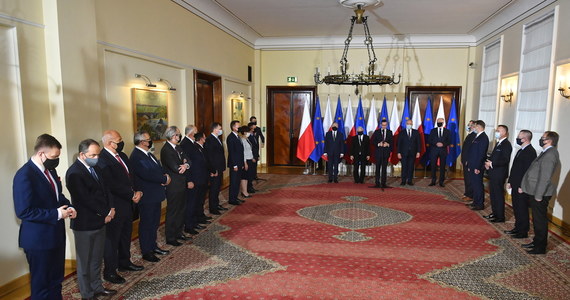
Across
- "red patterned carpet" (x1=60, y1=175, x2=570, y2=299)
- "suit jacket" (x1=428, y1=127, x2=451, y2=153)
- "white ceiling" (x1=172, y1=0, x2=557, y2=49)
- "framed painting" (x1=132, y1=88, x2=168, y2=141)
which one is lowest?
"red patterned carpet" (x1=60, y1=175, x2=570, y2=299)

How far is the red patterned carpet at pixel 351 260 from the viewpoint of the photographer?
3.66 m

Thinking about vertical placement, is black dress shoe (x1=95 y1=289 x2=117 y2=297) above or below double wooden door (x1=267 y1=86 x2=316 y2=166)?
below

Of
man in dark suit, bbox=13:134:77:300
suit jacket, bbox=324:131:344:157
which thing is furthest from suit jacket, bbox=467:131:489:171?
man in dark suit, bbox=13:134:77:300

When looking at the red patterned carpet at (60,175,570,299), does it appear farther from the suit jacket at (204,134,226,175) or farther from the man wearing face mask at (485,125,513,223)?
the suit jacket at (204,134,226,175)

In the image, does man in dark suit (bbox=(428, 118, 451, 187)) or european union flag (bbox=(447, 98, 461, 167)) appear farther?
european union flag (bbox=(447, 98, 461, 167))

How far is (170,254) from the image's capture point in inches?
180

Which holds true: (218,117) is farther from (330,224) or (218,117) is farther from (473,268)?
(473,268)

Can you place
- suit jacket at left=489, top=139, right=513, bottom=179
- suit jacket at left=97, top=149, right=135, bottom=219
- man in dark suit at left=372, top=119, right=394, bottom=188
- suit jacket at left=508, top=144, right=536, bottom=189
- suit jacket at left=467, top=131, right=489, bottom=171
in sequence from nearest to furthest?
suit jacket at left=97, top=149, right=135, bottom=219
suit jacket at left=508, top=144, right=536, bottom=189
suit jacket at left=489, top=139, right=513, bottom=179
suit jacket at left=467, top=131, right=489, bottom=171
man in dark suit at left=372, top=119, right=394, bottom=188

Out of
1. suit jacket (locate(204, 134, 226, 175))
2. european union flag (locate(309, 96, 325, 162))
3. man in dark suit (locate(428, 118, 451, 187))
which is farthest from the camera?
european union flag (locate(309, 96, 325, 162))

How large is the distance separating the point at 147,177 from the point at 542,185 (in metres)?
4.87

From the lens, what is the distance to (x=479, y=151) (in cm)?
659

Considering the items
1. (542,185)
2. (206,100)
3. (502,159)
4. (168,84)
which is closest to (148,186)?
(168,84)

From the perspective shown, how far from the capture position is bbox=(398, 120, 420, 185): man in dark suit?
8.83 metres

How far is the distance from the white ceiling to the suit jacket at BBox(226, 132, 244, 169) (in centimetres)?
268
